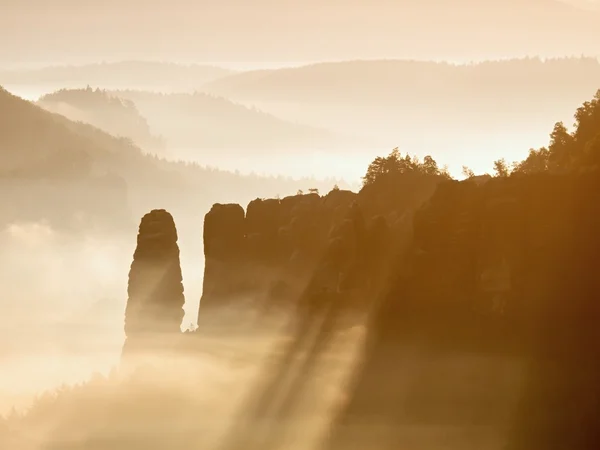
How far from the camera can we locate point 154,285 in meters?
159

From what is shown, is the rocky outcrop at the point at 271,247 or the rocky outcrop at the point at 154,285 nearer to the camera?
the rocky outcrop at the point at 271,247

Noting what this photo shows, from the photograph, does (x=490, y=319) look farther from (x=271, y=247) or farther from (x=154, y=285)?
(x=154, y=285)

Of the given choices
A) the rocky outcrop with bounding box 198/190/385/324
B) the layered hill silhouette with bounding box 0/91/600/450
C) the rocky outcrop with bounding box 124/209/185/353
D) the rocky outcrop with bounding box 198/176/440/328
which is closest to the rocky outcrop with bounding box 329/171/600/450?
the layered hill silhouette with bounding box 0/91/600/450

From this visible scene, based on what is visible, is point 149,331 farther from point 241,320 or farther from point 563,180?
point 563,180

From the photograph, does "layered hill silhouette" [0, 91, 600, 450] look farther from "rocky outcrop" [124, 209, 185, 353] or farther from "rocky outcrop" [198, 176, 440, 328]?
"rocky outcrop" [124, 209, 185, 353]

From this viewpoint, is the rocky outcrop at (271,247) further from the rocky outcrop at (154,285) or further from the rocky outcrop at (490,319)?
the rocky outcrop at (490,319)

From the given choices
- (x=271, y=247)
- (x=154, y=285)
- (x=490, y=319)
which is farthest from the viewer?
(x=154, y=285)

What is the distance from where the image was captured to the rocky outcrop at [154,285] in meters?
158

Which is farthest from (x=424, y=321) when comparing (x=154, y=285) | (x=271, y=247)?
(x=154, y=285)

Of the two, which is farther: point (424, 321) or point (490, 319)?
point (424, 321)

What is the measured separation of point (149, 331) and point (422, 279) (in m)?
41.2

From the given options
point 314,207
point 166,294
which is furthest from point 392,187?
point 166,294

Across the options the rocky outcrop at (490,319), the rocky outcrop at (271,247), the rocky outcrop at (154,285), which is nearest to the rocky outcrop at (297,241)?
the rocky outcrop at (271,247)

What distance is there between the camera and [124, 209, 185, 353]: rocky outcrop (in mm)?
157500
